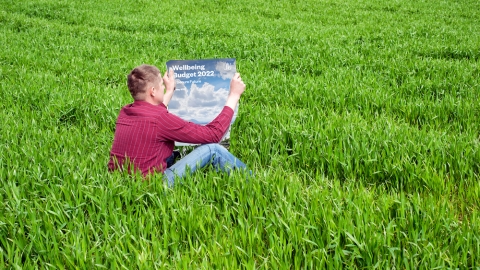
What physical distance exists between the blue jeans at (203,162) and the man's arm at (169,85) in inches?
20.5

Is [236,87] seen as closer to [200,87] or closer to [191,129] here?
[200,87]

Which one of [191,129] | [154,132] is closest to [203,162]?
[191,129]

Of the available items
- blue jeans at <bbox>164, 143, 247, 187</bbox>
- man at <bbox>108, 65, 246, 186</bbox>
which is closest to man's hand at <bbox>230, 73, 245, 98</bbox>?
man at <bbox>108, 65, 246, 186</bbox>

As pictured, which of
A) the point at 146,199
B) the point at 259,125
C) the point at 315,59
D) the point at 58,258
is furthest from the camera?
the point at 315,59

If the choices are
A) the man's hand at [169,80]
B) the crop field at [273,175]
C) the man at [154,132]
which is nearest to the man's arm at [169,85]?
the man's hand at [169,80]

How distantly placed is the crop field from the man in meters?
0.16

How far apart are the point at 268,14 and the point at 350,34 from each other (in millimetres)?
5226

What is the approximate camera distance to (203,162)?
3.37 m

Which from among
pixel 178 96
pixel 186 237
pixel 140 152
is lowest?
pixel 186 237

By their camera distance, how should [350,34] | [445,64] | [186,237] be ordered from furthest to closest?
[350,34], [445,64], [186,237]

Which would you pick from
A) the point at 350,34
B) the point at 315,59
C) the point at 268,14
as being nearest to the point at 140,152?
the point at 315,59

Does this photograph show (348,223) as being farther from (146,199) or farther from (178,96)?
(178,96)

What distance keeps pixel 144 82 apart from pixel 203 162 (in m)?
0.78

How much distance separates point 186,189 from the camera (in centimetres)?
305
